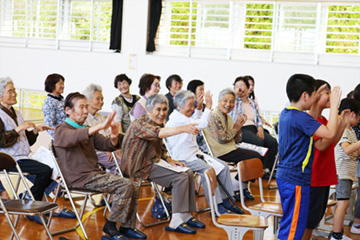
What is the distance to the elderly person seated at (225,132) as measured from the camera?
18.9 ft

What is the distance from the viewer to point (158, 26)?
10.9 metres

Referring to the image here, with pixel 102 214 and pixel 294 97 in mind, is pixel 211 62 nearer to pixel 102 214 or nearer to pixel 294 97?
pixel 102 214

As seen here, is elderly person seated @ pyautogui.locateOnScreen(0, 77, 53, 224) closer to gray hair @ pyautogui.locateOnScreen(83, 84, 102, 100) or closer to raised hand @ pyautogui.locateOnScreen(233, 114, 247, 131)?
gray hair @ pyautogui.locateOnScreen(83, 84, 102, 100)

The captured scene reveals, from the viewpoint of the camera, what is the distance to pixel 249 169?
4.39m

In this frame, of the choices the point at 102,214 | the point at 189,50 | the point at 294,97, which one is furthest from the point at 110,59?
the point at 294,97

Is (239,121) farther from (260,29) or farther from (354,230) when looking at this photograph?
(260,29)

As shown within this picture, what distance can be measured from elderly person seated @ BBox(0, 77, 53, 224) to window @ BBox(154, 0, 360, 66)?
6.27 meters

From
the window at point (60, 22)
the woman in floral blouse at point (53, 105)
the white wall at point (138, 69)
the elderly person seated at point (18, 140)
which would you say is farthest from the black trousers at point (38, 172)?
the window at point (60, 22)

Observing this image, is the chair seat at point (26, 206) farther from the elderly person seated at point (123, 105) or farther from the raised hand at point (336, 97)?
the elderly person seated at point (123, 105)

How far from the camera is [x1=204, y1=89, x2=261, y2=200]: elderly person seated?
5.77m

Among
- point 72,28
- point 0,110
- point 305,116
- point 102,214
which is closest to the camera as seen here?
point 305,116

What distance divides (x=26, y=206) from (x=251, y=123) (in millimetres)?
4147

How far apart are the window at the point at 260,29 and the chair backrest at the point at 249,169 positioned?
19.4ft

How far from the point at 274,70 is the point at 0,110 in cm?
635
